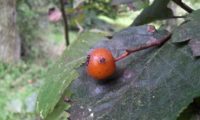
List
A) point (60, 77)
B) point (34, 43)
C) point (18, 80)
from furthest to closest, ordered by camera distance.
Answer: point (34, 43)
point (18, 80)
point (60, 77)

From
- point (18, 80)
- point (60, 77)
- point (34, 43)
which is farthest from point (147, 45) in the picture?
point (34, 43)

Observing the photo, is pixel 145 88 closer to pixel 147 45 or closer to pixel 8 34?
pixel 147 45

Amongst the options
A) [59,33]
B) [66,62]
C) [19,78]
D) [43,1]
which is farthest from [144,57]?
[59,33]

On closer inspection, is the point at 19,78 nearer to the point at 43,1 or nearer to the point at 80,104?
the point at 43,1

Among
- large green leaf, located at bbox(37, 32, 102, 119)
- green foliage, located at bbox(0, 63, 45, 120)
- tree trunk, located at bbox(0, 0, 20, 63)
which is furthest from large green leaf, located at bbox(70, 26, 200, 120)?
tree trunk, located at bbox(0, 0, 20, 63)

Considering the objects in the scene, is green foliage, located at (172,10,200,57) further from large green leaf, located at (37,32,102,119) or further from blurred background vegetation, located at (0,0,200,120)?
blurred background vegetation, located at (0,0,200,120)

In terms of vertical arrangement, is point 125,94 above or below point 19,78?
above
